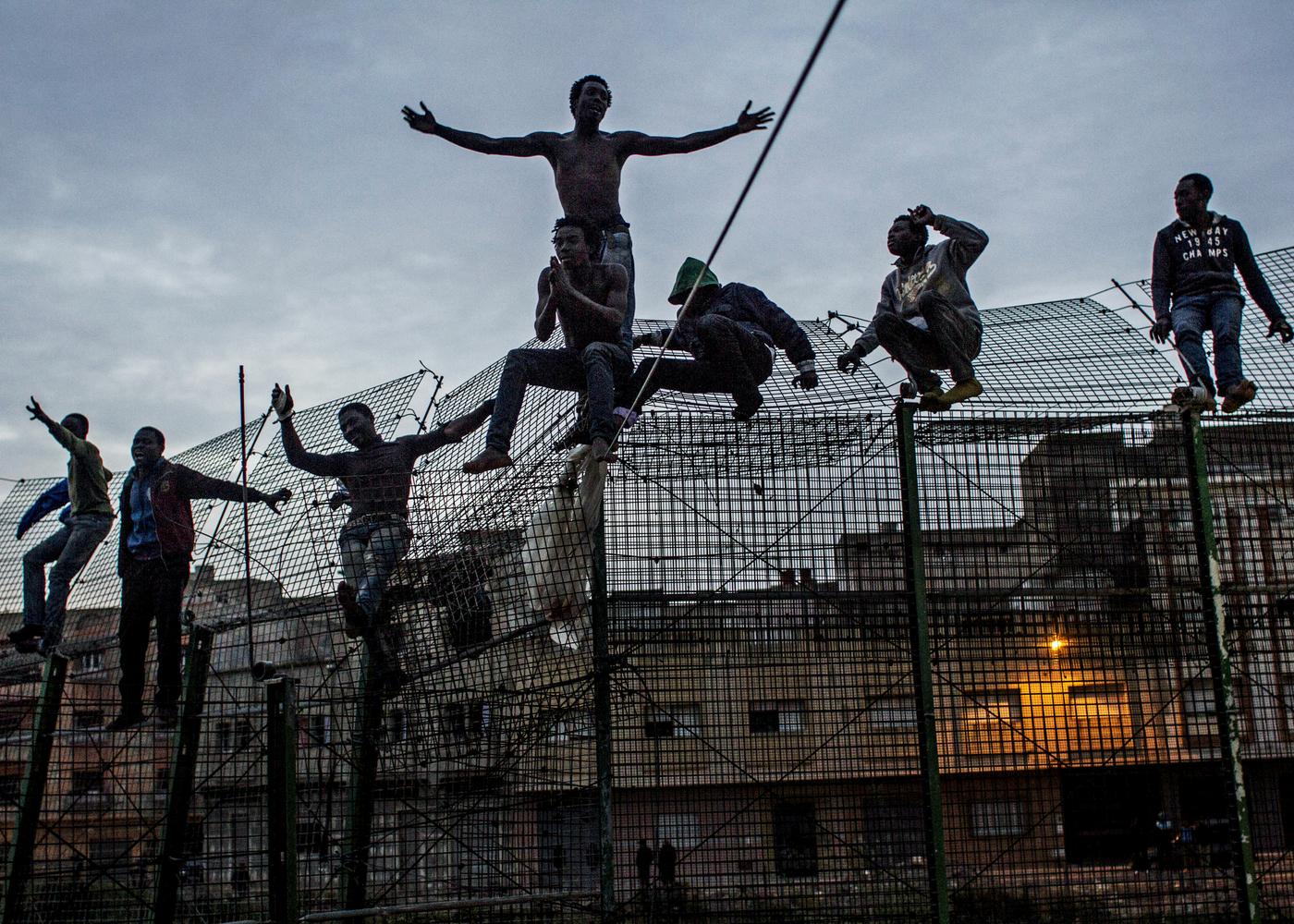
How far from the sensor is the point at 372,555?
25.0 ft

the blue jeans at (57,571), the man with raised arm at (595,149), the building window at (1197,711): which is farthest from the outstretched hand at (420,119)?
the building window at (1197,711)

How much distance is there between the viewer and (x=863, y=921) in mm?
7680

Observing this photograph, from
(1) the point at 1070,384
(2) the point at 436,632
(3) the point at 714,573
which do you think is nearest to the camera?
(2) the point at 436,632

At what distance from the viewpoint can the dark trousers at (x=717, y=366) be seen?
8.30 meters

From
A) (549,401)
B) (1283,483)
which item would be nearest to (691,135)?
(549,401)

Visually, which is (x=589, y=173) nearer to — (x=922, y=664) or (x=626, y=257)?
(x=626, y=257)

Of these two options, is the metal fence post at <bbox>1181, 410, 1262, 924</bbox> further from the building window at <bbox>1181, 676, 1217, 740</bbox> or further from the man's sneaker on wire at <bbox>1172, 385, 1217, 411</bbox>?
the building window at <bbox>1181, 676, 1217, 740</bbox>

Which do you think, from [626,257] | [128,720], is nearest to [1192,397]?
[626,257]

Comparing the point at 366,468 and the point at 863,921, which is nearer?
the point at 863,921

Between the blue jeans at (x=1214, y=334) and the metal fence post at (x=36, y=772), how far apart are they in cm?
773

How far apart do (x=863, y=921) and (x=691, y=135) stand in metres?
5.29

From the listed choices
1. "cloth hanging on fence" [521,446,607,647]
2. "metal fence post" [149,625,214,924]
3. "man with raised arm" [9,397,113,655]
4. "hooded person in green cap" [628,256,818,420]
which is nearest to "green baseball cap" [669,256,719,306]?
"hooded person in green cap" [628,256,818,420]

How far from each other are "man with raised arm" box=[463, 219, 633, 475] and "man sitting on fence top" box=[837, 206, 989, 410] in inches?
67.5

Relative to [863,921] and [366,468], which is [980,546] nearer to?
[863,921]
